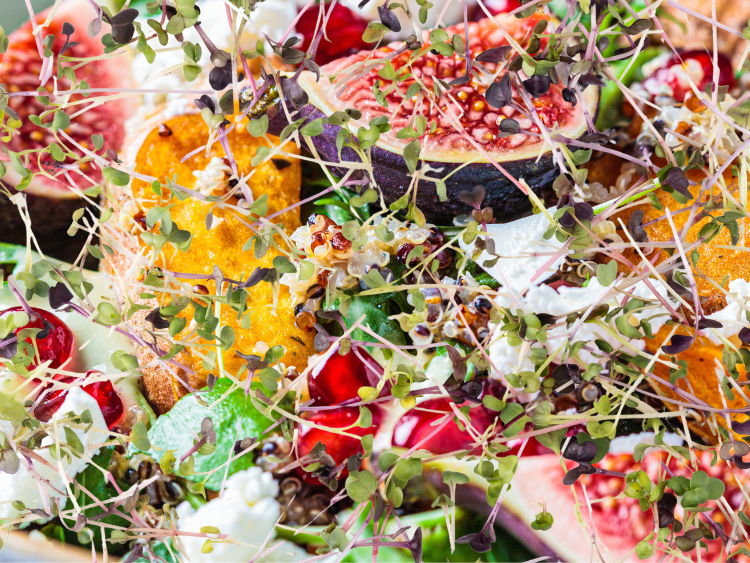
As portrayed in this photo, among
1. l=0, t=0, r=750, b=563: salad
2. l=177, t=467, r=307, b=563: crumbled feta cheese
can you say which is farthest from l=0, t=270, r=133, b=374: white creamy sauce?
l=177, t=467, r=307, b=563: crumbled feta cheese

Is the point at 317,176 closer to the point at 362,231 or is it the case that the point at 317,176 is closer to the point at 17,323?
the point at 362,231

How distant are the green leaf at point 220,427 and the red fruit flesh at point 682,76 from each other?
96cm

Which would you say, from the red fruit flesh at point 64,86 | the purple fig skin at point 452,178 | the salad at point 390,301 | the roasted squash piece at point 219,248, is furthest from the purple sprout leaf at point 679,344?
the red fruit flesh at point 64,86

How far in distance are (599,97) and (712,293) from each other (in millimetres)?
411

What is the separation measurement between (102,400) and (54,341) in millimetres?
153

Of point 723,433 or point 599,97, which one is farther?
point 599,97

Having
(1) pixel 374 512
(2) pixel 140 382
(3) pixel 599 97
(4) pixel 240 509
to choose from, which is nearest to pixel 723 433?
(1) pixel 374 512

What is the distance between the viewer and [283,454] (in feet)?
3.06

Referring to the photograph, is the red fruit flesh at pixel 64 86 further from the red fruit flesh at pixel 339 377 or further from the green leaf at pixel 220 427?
the red fruit flesh at pixel 339 377

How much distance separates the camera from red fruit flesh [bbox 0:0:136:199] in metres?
1.14

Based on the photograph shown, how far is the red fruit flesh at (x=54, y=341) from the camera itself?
3.28ft

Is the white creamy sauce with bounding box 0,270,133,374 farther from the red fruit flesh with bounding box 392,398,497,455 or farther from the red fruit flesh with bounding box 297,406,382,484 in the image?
the red fruit flesh with bounding box 392,398,497,455

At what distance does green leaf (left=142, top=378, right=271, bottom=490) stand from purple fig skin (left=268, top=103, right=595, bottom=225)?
441mm

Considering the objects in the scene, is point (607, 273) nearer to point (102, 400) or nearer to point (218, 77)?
point (218, 77)
